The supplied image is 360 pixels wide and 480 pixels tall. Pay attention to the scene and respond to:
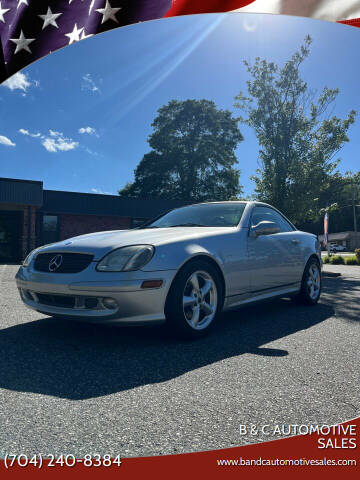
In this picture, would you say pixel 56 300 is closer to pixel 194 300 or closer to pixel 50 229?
pixel 194 300

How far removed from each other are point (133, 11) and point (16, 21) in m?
0.99

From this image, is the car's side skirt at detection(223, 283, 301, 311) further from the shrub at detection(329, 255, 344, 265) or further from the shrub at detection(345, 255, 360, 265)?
the shrub at detection(329, 255, 344, 265)

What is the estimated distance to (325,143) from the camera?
14.6 meters

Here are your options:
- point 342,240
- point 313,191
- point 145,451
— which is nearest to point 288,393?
point 145,451

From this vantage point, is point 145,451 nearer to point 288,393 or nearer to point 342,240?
point 288,393

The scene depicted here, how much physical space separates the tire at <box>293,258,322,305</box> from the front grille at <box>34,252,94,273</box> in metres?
3.33

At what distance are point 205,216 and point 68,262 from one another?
1.89m

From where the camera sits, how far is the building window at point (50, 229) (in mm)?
20594

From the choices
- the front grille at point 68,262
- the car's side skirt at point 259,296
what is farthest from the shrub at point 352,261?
the front grille at point 68,262

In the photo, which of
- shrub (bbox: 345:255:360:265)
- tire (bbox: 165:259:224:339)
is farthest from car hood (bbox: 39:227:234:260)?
shrub (bbox: 345:255:360:265)

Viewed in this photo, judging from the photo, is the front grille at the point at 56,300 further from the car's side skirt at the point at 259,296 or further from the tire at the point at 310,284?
the tire at the point at 310,284

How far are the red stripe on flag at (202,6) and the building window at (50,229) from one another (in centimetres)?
1850

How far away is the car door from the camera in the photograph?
14.2ft

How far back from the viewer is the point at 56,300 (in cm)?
340
